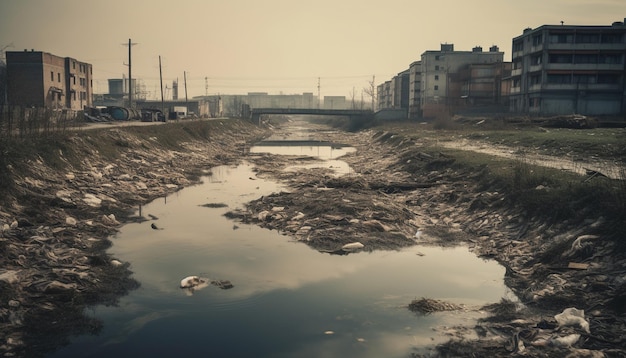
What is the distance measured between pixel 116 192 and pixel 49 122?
638 centimetres

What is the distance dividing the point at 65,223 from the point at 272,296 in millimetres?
8081

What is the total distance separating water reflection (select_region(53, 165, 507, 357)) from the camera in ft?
27.2

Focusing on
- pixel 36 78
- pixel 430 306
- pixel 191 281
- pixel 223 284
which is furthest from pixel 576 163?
pixel 36 78

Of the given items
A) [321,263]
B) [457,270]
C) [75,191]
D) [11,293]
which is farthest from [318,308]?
[75,191]

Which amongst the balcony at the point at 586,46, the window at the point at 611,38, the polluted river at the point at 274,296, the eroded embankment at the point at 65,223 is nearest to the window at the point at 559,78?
the balcony at the point at 586,46

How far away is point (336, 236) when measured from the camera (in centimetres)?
1490

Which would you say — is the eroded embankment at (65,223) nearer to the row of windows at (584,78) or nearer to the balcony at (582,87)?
the balcony at (582,87)

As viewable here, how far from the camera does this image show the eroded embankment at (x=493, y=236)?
27.0 feet

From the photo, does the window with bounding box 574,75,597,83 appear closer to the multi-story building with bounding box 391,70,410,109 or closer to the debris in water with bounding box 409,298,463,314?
the multi-story building with bounding box 391,70,410,109

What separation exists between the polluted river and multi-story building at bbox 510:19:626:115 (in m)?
62.0

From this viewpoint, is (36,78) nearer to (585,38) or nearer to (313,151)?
(313,151)

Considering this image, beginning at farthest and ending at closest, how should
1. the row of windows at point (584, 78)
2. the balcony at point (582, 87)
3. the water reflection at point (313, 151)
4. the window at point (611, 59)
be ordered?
the row of windows at point (584, 78) → the balcony at point (582, 87) → the window at point (611, 59) → the water reflection at point (313, 151)

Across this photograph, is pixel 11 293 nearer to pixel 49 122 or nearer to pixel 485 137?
pixel 49 122

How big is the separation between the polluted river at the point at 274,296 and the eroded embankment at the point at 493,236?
23.2 inches
